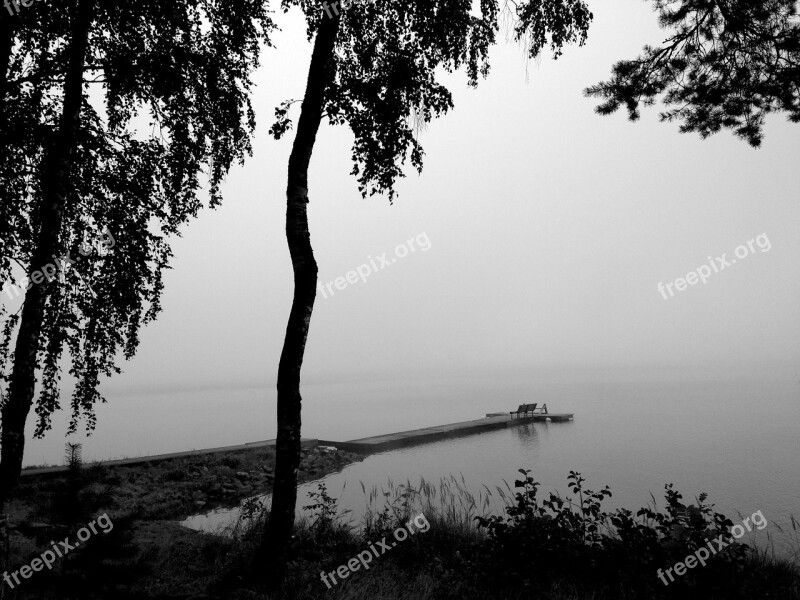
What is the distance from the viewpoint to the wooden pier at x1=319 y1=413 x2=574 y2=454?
18.3m

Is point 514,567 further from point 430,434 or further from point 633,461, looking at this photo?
point 430,434

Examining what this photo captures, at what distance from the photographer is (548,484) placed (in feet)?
37.3

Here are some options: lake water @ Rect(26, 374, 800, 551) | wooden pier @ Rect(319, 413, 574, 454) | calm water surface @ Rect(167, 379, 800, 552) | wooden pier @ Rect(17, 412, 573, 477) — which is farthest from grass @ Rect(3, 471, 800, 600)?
wooden pier @ Rect(319, 413, 574, 454)

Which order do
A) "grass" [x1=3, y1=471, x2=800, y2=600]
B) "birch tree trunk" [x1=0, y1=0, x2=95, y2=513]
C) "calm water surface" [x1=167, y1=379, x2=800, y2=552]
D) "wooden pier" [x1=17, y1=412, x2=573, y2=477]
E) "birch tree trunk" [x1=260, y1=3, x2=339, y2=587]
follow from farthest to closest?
1. "wooden pier" [x1=17, y1=412, x2=573, y2=477]
2. "calm water surface" [x1=167, y1=379, x2=800, y2=552]
3. "birch tree trunk" [x1=260, y1=3, x2=339, y2=587]
4. "birch tree trunk" [x1=0, y1=0, x2=95, y2=513]
5. "grass" [x1=3, y1=471, x2=800, y2=600]

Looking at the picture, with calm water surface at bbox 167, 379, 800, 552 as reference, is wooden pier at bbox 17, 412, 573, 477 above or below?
above

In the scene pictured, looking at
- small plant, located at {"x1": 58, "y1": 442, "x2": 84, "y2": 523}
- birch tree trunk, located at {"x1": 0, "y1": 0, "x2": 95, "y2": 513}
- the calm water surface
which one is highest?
birch tree trunk, located at {"x1": 0, "y1": 0, "x2": 95, "y2": 513}

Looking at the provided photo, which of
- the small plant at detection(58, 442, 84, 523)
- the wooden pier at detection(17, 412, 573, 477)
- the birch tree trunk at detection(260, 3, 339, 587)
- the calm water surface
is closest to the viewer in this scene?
the small plant at detection(58, 442, 84, 523)

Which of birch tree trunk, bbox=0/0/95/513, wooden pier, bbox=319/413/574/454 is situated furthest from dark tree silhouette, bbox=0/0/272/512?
wooden pier, bbox=319/413/574/454

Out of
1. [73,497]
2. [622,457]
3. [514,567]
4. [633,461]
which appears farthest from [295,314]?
[622,457]

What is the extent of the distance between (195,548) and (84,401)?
394 cm

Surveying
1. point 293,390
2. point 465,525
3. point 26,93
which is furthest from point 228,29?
point 465,525

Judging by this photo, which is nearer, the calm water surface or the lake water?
the calm water surface

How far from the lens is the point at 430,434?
20.8 metres

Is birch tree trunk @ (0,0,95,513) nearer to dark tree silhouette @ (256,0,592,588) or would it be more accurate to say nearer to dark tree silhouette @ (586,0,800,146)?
dark tree silhouette @ (256,0,592,588)
